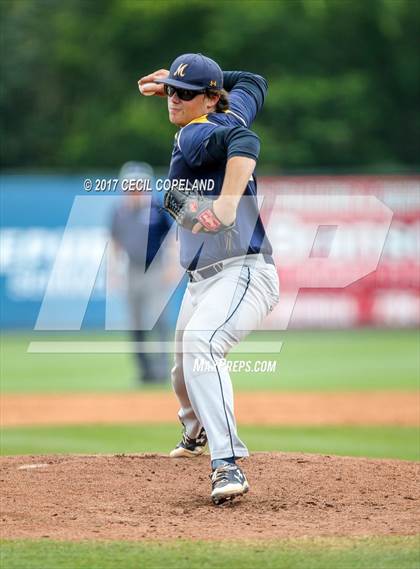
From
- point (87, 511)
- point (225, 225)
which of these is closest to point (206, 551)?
point (87, 511)

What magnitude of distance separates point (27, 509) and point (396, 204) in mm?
14831

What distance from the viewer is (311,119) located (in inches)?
1228

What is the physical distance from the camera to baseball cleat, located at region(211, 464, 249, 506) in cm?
535

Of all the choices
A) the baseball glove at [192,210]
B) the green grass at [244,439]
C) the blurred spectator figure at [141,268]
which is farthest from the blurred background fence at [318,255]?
the baseball glove at [192,210]

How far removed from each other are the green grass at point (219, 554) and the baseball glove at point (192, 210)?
5.00ft

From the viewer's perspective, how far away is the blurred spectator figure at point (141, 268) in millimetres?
12953

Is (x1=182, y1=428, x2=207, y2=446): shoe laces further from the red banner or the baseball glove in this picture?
the red banner

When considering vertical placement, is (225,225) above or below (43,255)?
below

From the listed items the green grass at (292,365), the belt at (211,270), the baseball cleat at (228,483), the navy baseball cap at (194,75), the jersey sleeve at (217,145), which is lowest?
the baseball cleat at (228,483)

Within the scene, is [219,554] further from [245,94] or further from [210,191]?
[245,94]

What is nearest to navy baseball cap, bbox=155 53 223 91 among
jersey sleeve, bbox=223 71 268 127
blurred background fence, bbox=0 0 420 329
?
Answer: jersey sleeve, bbox=223 71 268 127

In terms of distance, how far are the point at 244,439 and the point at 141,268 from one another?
4078mm

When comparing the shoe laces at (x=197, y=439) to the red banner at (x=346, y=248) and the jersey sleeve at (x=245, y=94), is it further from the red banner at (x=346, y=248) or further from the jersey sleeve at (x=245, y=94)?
the red banner at (x=346, y=248)

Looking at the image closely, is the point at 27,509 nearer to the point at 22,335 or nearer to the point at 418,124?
the point at 22,335
